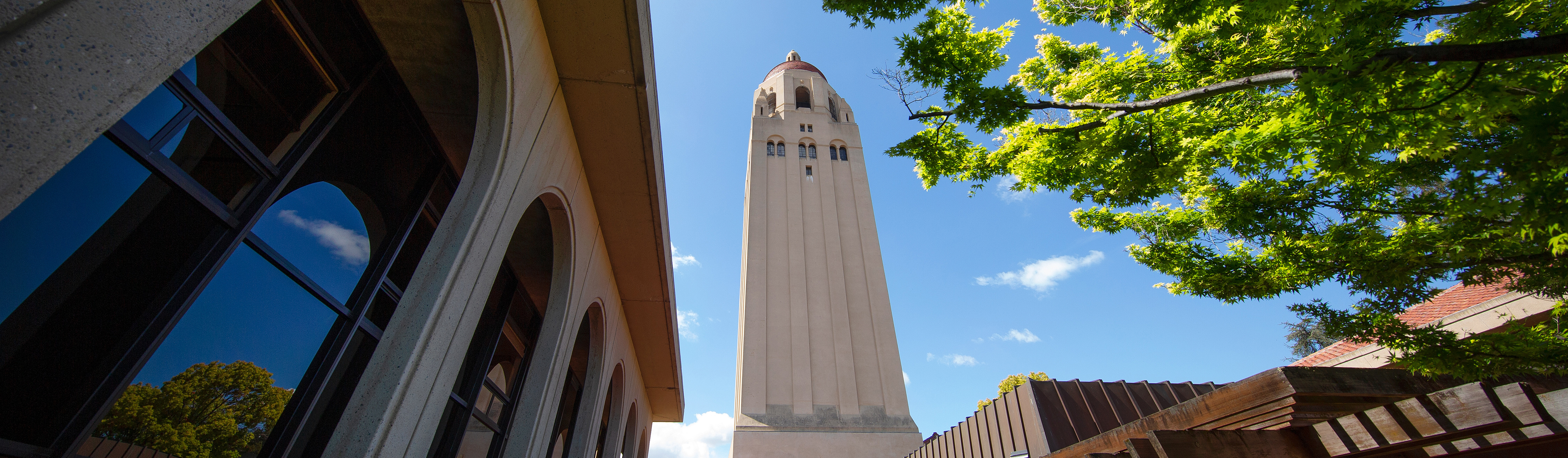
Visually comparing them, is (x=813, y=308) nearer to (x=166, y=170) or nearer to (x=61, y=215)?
(x=166, y=170)

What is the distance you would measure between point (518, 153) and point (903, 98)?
3.81m

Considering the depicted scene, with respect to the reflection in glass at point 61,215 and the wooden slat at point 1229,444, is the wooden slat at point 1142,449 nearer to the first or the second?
the wooden slat at point 1229,444

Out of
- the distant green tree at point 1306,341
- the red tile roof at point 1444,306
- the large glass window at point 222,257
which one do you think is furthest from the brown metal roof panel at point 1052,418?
the distant green tree at point 1306,341

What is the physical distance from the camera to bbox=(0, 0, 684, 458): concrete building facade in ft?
6.24

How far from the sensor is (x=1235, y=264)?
6.18m

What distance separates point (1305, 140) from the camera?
3725 mm

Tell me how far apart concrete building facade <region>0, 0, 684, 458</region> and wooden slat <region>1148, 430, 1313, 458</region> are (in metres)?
3.54

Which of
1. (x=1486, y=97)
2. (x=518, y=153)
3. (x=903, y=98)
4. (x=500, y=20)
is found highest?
(x=903, y=98)

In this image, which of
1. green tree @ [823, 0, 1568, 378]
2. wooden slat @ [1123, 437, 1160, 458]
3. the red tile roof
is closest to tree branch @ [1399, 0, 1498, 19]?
green tree @ [823, 0, 1568, 378]

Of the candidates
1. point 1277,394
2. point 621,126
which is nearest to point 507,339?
point 621,126

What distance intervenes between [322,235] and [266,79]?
1.03 m

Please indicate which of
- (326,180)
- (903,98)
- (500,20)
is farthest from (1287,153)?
(326,180)

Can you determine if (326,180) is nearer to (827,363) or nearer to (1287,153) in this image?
(1287,153)

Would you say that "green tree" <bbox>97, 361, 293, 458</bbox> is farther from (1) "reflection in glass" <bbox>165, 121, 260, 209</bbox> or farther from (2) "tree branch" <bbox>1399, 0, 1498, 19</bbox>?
(2) "tree branch" <bbox>1399, 0, 1498, 19</bbox>
